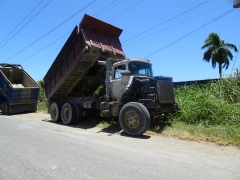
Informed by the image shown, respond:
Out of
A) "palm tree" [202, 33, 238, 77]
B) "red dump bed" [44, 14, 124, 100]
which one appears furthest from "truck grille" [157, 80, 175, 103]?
"palm tree" [202, 33, 238, 77]

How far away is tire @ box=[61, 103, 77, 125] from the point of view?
9970mm

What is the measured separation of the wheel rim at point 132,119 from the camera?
7.22 meters

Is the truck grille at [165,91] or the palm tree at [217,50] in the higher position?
the palm tree at [217,50]

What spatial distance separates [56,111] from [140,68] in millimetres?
4741

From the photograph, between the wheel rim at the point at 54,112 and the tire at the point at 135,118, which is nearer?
the tire at the point at 135,118

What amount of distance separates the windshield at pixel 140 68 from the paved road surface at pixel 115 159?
104 inches

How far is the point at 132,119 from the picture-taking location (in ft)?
24.0

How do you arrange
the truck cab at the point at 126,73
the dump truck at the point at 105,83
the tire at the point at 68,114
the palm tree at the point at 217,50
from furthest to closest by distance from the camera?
1. the palm tree at the point at 217,50
2. the tire at the point at 68,114
3. the truck cab at the point at 126,73
4. the dump truck at the point at 105,83

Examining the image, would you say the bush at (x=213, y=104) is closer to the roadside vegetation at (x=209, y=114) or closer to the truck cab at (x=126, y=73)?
the roadside vegetation at (x=209, y=114)

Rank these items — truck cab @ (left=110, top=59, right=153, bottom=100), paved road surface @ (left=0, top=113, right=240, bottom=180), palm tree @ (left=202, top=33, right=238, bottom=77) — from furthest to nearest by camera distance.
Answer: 1. palm tree @ (left=202, top=33, right=238, bottom=77)
2. truck cab @ (left=110, top=59, right=153, bottom=100)
3. paved road surface @ (left=0, top=113, right=240, bottom=180)

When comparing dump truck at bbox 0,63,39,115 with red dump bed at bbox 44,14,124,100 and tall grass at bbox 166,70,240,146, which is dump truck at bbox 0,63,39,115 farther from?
tall grass at bbox 166,70,240,146

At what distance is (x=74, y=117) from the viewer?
32.9 feet

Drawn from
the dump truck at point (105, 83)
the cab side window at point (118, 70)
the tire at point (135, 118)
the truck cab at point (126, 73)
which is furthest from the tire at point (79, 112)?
the tire at point (135, 118)

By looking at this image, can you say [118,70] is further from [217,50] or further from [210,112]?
[217,50]
